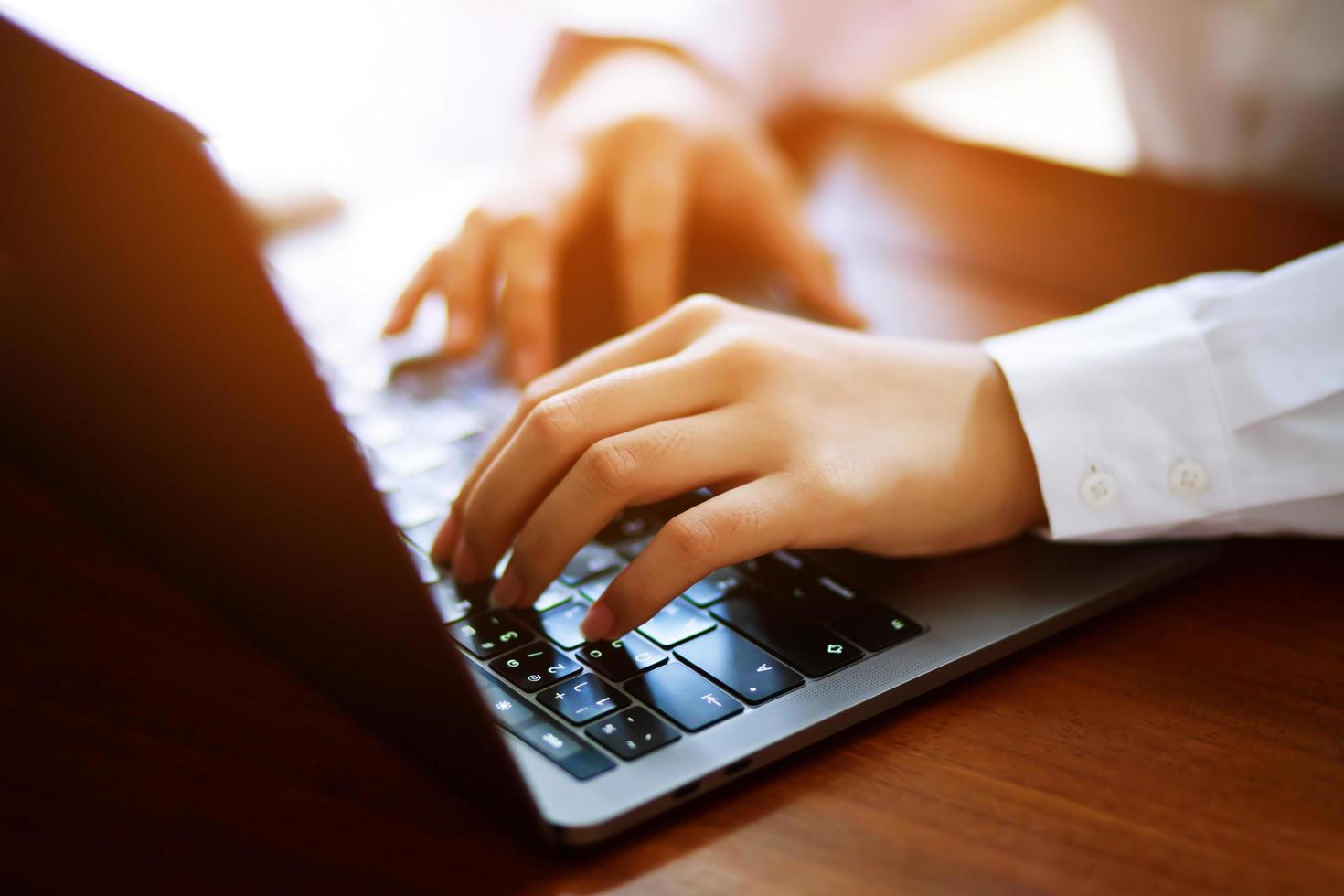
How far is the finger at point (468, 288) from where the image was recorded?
0.72 m

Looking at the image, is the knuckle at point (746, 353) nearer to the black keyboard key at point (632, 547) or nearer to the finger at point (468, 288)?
the black keyboard key at point (632, 547)

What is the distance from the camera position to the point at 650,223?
77cm

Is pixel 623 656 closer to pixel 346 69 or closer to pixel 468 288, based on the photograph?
pixel 468 288

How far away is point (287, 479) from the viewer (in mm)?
302

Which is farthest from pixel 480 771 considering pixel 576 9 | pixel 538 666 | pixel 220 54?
pixel 220 54

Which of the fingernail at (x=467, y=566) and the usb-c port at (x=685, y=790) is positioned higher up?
the fingernail at (x=467, y=566)

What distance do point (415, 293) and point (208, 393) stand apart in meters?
0.45

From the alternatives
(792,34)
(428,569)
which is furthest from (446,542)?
(792,34)

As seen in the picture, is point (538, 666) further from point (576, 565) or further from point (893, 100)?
point (893, 100)

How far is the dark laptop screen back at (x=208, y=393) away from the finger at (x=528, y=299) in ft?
0.95

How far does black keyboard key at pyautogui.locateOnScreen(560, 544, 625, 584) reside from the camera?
1.54 feet

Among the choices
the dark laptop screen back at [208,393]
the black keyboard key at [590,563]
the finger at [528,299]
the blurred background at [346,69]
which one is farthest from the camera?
the blurred background at [346,69]

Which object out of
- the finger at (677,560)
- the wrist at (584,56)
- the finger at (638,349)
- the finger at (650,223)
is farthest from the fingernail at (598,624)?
the wrist at (584,56)

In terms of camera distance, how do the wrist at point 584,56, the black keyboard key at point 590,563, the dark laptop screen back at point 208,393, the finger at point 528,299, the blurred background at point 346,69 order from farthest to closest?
the blurred background at point 346,69
the wrist at point 584,56
the finger at point 528,299
the black keyboard key at point 590,563
the dark laptop screen back at point 208,393
